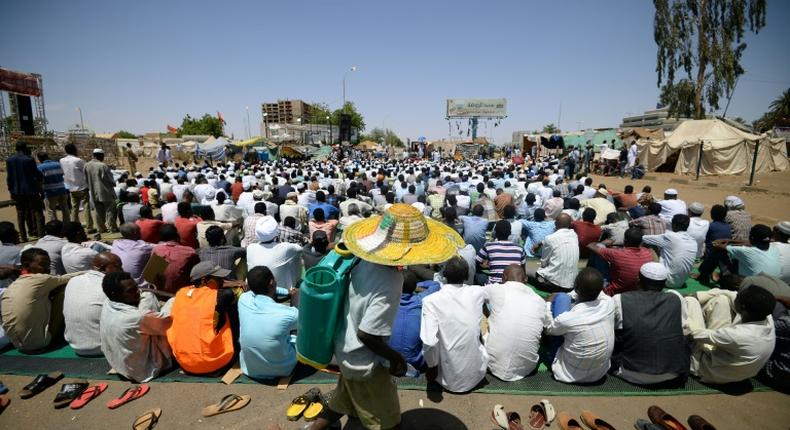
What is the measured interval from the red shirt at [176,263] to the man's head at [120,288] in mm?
1021

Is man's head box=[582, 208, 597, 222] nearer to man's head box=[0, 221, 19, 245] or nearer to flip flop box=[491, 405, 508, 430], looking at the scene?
flip flop box=[491, 405, 508, 430]

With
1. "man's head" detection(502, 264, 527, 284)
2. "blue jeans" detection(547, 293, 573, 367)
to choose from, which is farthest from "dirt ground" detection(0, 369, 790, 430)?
"man's head" detection(502, 264, 527, 284)

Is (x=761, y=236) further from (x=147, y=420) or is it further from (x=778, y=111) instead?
(x=778, y=111)

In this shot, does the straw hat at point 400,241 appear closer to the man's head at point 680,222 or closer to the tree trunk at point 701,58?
the man's head at point 680,222

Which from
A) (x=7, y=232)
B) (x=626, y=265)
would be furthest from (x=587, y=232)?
(x=7, y=232)

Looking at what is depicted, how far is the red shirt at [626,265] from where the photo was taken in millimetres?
4137

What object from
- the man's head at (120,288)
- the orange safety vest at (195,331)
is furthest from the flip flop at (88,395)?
the man's head at (120,288)

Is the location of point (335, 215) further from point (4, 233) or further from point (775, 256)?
point (775, 256)

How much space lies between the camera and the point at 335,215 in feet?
24.1

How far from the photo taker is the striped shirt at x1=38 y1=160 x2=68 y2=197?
7137 millimetres

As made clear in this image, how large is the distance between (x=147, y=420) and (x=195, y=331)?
27.2 inches

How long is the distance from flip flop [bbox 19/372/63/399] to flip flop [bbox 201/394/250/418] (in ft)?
5.19

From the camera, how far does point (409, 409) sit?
292 centimetres

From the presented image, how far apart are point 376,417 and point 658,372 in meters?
2.46
